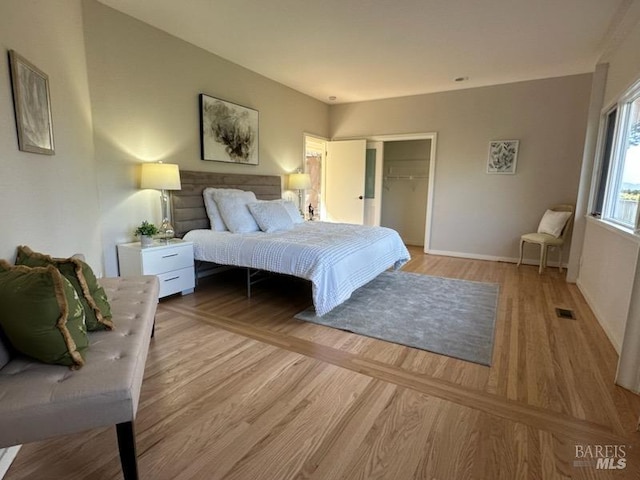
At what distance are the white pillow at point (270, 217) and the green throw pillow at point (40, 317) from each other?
2598 mm

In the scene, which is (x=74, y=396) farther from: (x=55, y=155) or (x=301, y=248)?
(x=301, y=248)

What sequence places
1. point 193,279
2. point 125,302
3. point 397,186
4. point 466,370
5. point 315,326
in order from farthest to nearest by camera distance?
point 397,186 → point 193,279 → point 315,326 → point 466,370 → point 125,302

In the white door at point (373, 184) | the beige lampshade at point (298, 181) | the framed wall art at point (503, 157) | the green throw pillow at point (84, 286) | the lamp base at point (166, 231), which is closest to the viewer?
the green throw pillow at point (84, 286)

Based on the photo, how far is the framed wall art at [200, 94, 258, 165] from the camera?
13.1 ft

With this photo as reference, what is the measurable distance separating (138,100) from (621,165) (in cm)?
483

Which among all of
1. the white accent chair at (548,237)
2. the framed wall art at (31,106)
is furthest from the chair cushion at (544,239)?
the framed wall art at (31,106)

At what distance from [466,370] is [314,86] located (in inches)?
182

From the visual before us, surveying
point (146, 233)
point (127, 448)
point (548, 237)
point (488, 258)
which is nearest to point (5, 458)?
point (127, 448)

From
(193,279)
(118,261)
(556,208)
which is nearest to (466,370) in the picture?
(193,279)

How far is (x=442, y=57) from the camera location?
12.8 ft

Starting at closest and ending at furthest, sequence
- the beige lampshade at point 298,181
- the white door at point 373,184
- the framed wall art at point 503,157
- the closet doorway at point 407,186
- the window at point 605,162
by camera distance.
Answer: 1. the window at point 605,162
2. the framed wall art at point 503,157
3. the beige lampshade at point 298,181
4. the white door at point 373,184
5. the closet doorway at point 407,186

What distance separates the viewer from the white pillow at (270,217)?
3848 mm

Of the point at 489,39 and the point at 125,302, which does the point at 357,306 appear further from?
the point at 489,39

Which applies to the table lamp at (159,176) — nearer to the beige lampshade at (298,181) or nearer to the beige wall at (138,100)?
the beige wall at (138,100)
